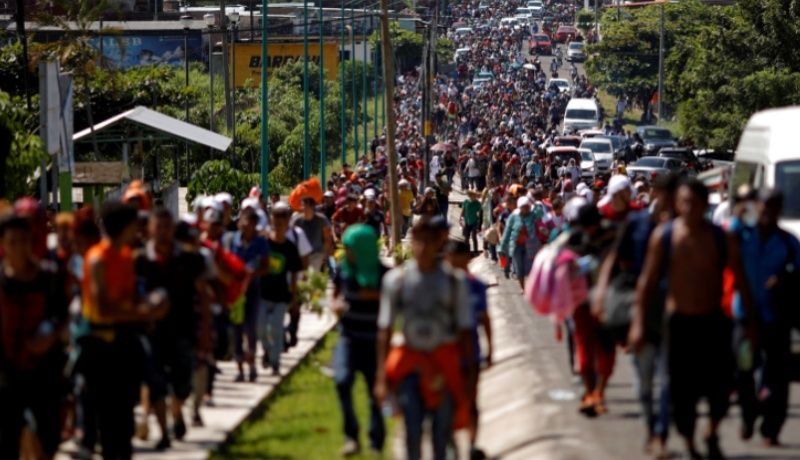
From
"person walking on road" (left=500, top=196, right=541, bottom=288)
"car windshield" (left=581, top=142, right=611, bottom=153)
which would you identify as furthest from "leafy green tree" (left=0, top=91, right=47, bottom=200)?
"car windshield" (left=581, top=142, right=611, bottom=153)

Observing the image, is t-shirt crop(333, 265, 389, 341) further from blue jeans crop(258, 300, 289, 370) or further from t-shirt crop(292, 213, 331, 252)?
t-shirt crop(292, 213, 331, 252)

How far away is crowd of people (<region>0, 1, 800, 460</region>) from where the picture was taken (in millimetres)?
10625

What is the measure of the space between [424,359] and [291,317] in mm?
8657

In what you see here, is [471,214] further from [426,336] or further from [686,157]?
[426,336]

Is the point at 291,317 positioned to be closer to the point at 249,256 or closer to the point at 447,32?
the point at 249,256

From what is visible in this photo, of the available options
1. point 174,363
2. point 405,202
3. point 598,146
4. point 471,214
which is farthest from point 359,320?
point 598,146

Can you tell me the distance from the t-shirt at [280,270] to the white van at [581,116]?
57872 millimetres

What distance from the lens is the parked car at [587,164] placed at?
54938 millimetres

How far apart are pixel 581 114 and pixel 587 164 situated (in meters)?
20.9

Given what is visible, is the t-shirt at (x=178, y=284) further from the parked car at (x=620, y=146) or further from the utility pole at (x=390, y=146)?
the parked car at (x=620, y=146)

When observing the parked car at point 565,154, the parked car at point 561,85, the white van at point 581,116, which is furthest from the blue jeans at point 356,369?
the parked car at point 561,85

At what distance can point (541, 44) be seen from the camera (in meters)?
131

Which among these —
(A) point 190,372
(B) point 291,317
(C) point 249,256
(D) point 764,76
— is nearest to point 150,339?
(A) point 190,372

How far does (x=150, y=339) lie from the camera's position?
12648 millimetres
